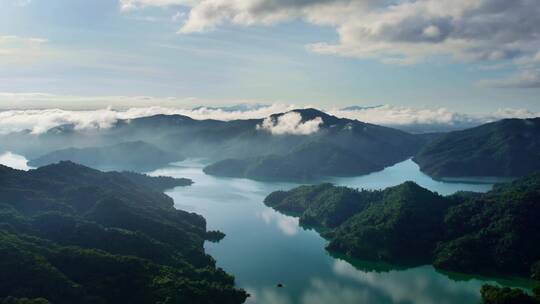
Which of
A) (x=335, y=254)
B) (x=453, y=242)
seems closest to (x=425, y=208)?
(x=453, y=242)

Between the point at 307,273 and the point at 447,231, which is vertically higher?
the point at 447,231

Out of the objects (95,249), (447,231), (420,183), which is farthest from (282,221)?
(420,183)

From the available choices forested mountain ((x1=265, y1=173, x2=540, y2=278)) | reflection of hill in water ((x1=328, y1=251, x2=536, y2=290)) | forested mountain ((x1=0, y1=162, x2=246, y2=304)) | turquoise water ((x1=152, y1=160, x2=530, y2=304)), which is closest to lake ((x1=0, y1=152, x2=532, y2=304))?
turquoise water ((x1=152, y1=160, x2=530, y2=304))

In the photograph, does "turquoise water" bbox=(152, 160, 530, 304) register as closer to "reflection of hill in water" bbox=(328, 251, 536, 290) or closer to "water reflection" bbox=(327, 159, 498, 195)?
"reflection of hill in water" bbox=(328, 251, 536, 290)

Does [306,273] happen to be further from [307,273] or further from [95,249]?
[95,249]

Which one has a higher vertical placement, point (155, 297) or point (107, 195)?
point (107, 195)

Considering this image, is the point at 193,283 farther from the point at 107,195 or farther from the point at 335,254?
the point at 107,195
